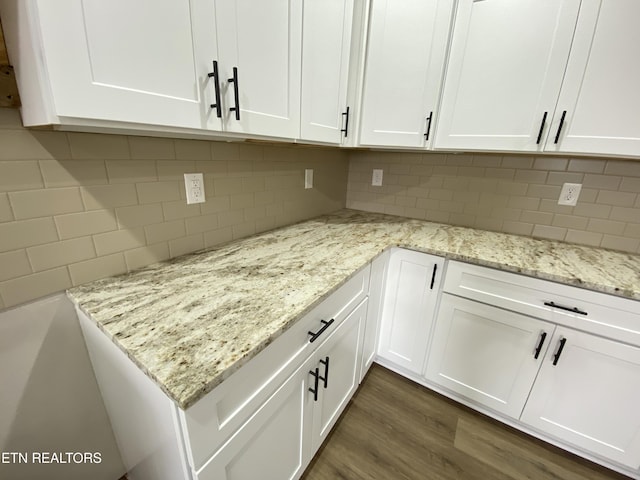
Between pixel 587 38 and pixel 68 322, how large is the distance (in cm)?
215

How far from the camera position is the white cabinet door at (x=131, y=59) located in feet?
1.77

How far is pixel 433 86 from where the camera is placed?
1.37 meters

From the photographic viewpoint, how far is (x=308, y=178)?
1.75 m

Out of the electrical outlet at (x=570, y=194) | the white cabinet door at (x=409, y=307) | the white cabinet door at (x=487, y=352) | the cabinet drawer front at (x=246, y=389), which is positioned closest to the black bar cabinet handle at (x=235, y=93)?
the cabinet drawer front at (x=246, y=389)

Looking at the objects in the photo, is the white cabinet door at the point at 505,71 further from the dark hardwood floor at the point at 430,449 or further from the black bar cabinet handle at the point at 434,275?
the dark hardwood floor at the point at 430,449

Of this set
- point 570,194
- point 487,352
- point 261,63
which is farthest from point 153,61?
point 570,194

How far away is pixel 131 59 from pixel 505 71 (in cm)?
145

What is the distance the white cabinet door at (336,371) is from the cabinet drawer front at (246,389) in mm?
121

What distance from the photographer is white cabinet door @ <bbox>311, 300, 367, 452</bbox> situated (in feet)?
3.48

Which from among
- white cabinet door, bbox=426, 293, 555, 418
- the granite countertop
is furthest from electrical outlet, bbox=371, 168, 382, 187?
white cabinet door, bbox=426, 293, 555, 418

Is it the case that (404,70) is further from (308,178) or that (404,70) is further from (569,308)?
(569,308)

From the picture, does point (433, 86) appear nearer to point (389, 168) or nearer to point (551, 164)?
point (389, 168)

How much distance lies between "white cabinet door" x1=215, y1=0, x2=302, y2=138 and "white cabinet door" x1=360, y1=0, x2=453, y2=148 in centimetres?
54

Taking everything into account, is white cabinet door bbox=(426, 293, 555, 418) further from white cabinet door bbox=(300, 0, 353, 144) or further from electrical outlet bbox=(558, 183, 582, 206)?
white cabinet door bbox=(300, 0, 353, 144)
